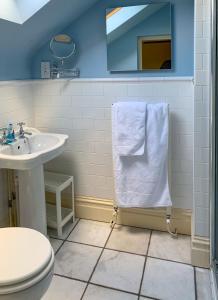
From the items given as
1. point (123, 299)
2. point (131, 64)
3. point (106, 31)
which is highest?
point (106, 31)

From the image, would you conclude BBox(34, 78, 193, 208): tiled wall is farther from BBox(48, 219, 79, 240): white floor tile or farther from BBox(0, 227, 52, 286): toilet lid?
BBox(0, 227, 52, 286): toilet lid

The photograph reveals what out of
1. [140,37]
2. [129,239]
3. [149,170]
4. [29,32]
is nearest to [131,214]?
[129,239]

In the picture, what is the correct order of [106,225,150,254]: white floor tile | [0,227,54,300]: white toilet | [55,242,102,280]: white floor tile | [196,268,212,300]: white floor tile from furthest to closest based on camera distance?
1. [106,225,150,254]: white floor tile
2. [55,242,102,280]: white floor tile
3. [196,268,212,300]: white floor tile
4. [0,227,54,300]: white toilet

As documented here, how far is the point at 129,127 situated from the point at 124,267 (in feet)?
3.22

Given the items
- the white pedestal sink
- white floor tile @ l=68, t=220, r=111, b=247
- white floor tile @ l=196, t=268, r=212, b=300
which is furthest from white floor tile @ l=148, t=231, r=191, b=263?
the white pedestal sink

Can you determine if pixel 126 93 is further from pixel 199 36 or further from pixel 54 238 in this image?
pixel 54 238

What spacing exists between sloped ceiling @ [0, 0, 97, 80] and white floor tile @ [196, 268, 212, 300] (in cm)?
194

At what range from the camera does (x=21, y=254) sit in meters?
1.25

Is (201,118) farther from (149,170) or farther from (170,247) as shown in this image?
(170,247)

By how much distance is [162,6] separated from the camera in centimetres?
198

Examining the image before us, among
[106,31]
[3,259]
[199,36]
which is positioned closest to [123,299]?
[3,259]

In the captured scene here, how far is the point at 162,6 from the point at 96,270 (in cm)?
189

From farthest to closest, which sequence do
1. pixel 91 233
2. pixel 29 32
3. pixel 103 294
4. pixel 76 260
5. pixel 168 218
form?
pixel 91 233, pixel 168 218, pixel 29 32, pixel 76 260, pixel 103 294

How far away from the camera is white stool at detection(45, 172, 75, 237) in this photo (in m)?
2.18
